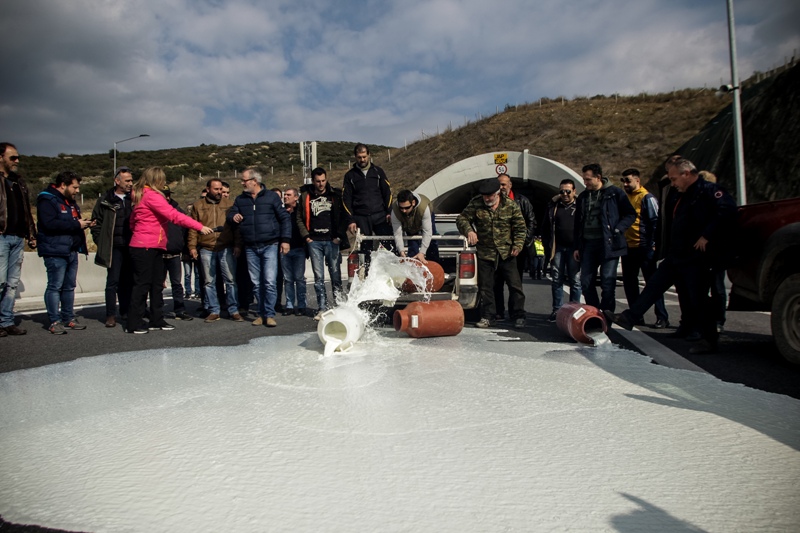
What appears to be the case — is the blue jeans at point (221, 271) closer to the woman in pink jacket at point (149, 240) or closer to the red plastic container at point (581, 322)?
the woman in pink jacket at point (149, 240)

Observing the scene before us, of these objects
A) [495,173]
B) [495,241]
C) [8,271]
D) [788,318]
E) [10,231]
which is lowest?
[788,318]

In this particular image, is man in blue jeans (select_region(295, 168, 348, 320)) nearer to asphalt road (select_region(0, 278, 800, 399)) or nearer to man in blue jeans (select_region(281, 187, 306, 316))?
man in blue jeans (select_region(281, 187, 306, 316))

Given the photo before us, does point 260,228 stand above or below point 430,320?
above

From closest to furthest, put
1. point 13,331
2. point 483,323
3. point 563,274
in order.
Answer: point 13,331, point 483,323, point 563,274

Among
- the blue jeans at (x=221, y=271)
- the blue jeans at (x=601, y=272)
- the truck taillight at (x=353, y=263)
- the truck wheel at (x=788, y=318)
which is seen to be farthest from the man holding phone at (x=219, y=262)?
the truck wheel at (x=788, y=318)

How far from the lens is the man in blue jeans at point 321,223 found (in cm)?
848

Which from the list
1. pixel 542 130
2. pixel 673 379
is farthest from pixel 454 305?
pixel 542 130

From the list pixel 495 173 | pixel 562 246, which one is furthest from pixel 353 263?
pixel 495 173

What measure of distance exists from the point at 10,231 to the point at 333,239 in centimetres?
404

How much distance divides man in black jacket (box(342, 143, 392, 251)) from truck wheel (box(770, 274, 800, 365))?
4.96 metres

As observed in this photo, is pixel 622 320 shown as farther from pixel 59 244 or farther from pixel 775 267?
pixel 59 244

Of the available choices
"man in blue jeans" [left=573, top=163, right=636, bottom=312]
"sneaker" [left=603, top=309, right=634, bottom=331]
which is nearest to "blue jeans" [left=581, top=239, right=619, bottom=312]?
"man in blue jeans" [left=573, top=163, right=636, bottom=312]

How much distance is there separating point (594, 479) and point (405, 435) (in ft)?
3.27

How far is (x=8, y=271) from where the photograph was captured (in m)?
6.93
